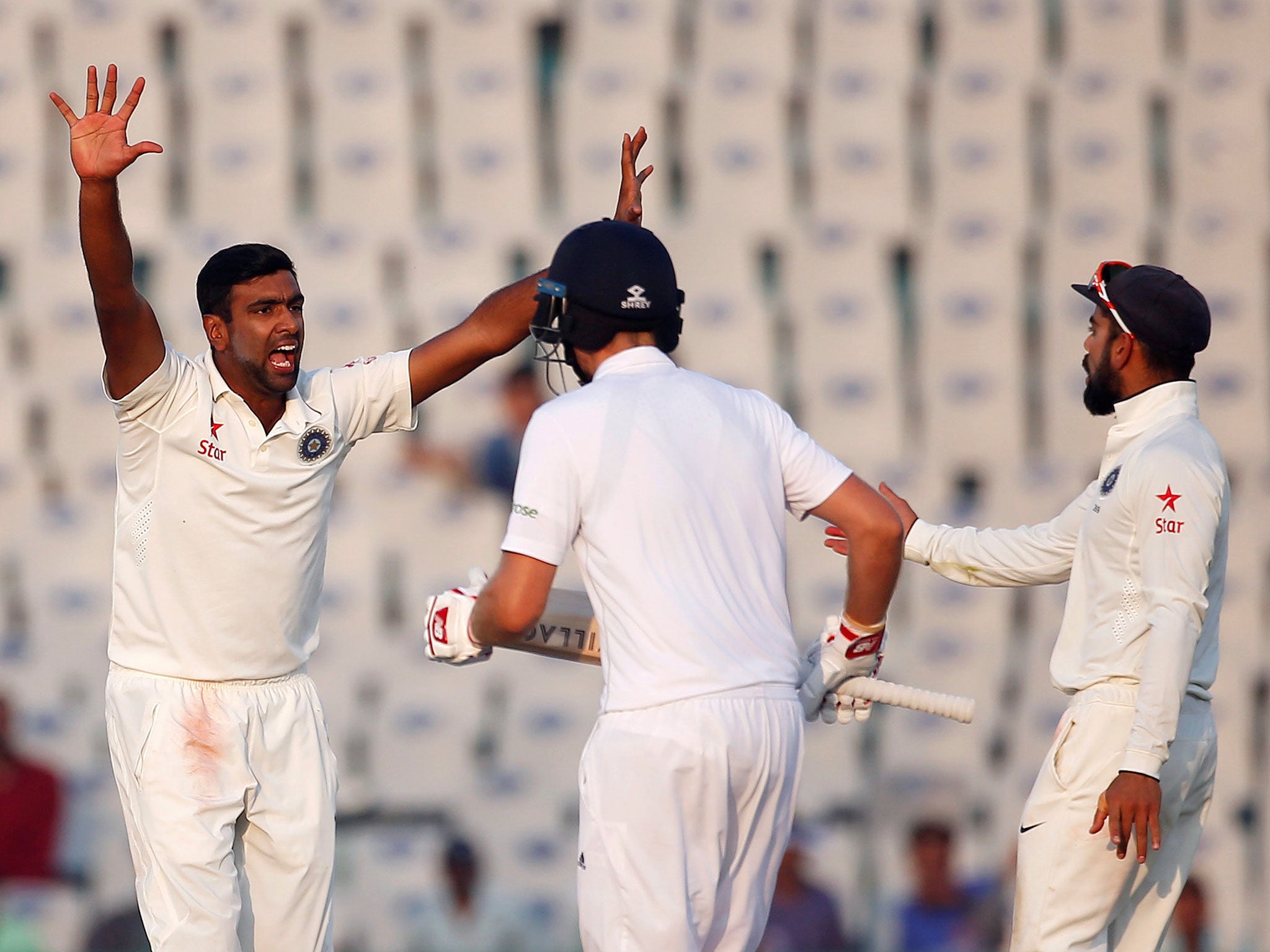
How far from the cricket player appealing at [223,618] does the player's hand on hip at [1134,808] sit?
5.27ft

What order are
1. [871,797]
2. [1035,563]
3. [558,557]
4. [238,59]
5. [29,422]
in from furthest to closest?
[238,59] → [29,422] → [871,797] → [1035,563] → [558,557]

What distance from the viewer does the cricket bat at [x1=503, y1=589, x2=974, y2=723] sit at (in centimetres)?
324

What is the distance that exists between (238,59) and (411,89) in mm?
830

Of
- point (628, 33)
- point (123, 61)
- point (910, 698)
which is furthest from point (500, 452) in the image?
point (910, 698)

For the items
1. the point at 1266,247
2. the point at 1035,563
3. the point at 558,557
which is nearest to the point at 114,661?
the point at 558,557

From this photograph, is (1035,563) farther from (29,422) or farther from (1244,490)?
(29,422)

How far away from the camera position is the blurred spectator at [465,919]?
5.60m

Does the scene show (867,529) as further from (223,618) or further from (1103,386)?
(223,618)

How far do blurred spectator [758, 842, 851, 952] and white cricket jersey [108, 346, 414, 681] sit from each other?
2.79 meters

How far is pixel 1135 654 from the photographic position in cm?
326

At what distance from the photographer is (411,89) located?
7703 mm

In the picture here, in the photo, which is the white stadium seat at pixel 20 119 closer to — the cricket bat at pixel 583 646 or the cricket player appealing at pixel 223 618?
the cricket player appealing at pixel 223 618

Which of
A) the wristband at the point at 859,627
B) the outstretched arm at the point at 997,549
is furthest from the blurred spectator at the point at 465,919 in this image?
the wristband at the point at 859,627

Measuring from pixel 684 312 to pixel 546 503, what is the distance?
15.2 feet
